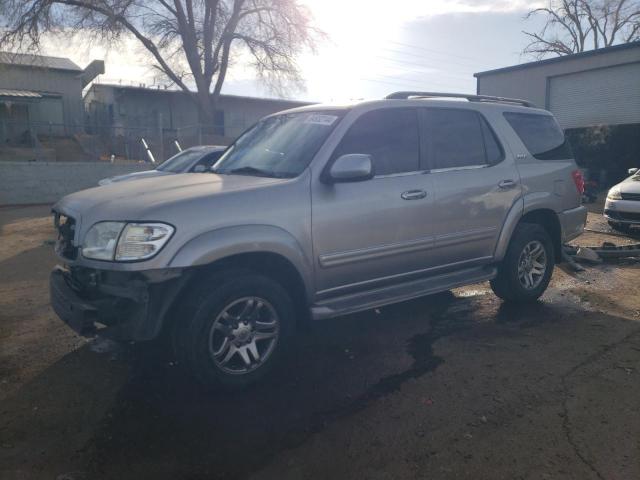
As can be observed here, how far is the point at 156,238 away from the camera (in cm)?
338

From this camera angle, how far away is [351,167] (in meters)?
3.93

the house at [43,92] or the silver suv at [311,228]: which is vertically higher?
the house at [43,92]

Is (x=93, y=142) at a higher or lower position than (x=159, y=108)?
lower

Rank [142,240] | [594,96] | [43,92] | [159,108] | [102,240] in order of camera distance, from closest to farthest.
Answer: [142,240], [102,240], [594,96], [43,92], [159,108]

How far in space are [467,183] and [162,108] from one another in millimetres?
31405

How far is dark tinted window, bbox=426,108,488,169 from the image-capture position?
A: 4824 millimetres

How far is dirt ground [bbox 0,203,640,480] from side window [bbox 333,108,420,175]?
1.53 metres

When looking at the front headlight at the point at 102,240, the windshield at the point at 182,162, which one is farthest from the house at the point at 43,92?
the front headlight at the point at 102,240

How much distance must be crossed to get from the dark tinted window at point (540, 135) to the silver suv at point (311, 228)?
0.02 meters

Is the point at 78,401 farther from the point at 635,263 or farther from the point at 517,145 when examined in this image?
the point at 635,263

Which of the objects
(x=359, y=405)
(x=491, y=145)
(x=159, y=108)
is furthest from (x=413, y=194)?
(x=159, y=108)

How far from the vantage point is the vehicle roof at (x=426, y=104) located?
14.7ft

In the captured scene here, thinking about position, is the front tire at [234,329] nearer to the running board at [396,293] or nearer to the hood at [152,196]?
the running board at [396,293]

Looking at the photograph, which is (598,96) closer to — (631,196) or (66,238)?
(631,196)
